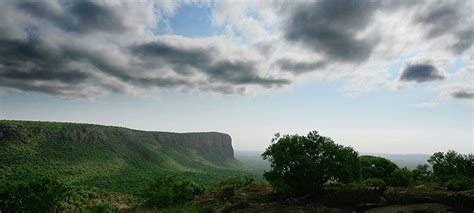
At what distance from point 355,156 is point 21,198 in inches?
1513

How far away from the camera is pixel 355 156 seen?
2964cm

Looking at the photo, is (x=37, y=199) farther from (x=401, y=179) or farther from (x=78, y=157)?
(x=78, y=157)

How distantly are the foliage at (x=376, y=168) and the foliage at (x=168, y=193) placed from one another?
2640 centimetres

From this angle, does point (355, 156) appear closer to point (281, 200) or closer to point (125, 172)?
point (281, 200)

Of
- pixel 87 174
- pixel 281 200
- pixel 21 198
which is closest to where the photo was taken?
pixel 281 200

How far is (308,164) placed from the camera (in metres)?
27.5

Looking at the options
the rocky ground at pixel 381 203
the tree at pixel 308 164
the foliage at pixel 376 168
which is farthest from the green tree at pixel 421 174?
the rocky ground at pixel 381 203

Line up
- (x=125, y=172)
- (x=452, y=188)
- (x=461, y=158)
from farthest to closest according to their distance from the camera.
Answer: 1. (x=125, y=172)
2. (x=461, y=158)
3. (x=452, y=188)

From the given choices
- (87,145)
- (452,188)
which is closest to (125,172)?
(87,145)

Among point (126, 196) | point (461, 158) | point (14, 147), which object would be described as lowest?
point (126, 196)

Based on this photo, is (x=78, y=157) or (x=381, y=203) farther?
(x=78, y=157)

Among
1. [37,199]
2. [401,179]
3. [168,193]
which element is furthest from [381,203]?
[37,199]

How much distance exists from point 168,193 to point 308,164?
2814cm

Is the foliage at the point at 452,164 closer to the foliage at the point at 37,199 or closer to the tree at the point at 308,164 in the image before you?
the tree at the point at 308,164
